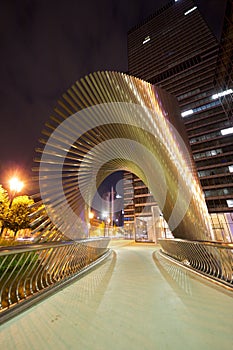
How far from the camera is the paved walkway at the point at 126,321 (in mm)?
1441

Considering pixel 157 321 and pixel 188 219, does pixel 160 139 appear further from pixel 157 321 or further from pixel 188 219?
pixel 157 321

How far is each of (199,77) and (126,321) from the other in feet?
156

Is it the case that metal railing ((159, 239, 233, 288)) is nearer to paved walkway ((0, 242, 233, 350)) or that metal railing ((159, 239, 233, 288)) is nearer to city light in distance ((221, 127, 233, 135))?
paved walkway ((0, 242, 233, 350))

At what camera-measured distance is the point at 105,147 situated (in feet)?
20.3

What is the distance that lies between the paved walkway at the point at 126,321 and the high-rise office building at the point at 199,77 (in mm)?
17056

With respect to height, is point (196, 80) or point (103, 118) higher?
point (196, 80)

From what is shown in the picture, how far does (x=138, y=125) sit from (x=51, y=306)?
5352mm

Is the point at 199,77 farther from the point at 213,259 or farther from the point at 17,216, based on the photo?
the point at 17,216

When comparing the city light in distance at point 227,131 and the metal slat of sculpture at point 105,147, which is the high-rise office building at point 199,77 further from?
the metal slat of sculpture at point 105,147

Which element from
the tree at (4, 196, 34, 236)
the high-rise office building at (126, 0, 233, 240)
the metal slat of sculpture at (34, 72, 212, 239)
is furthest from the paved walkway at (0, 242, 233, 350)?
the high-rise office building at (126, 0, 233, 240)

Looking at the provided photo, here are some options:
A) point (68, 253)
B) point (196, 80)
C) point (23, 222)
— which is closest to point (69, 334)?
point (68, 253)

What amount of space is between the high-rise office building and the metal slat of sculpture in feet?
41.7

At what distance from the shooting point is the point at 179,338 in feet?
4.93

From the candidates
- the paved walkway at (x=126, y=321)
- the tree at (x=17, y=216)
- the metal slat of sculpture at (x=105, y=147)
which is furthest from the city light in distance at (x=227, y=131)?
the tree at (x=17, y=216)
